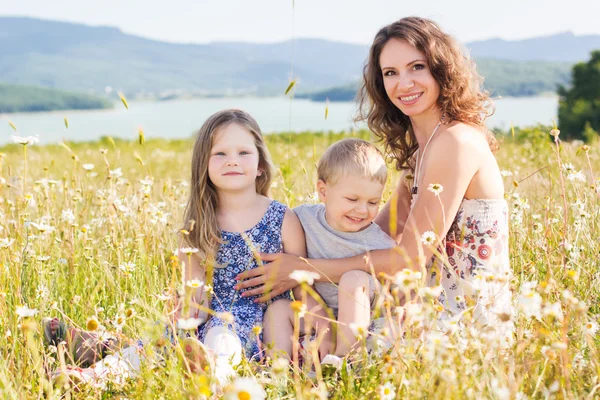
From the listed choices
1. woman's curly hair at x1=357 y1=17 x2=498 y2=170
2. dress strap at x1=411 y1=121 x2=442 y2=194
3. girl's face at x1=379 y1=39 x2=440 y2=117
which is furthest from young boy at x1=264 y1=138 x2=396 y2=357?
woman's curly hair at x1=357 y1=17 x2=498 y2=170

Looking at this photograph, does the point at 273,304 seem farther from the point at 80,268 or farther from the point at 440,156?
the point at 80,268

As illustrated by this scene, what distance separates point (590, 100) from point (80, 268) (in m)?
23.2

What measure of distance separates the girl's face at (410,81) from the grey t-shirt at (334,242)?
66 centimetres

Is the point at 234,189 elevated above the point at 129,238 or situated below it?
above

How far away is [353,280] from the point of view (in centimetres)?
270

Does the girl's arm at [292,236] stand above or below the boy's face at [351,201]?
below

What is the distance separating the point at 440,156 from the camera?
285 cm

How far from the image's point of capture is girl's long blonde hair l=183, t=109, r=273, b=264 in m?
3.09

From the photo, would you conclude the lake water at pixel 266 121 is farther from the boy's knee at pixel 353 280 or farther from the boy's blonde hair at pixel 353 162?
the boy's knee at pixel 353 280

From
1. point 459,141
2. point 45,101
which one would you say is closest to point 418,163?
point 459,141

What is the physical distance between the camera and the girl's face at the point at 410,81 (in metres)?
3.13

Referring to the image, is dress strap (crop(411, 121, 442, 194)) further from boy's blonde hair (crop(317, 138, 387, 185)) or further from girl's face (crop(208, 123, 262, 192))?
girl's face (crop(208, 123, 262, 192))

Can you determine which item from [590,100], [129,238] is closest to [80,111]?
[590,100]

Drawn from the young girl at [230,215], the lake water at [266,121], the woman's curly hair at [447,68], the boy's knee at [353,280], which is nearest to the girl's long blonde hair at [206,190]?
the young girl at [230,215]
